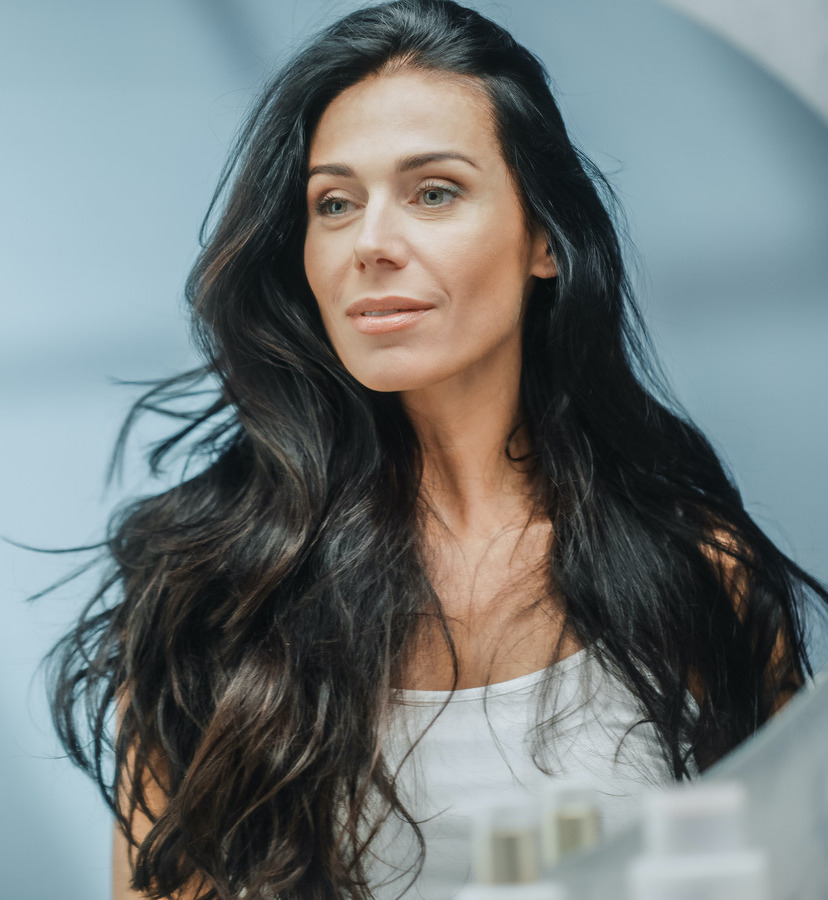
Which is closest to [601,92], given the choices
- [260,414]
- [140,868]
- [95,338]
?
[260,414]

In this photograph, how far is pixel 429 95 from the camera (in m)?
0.78

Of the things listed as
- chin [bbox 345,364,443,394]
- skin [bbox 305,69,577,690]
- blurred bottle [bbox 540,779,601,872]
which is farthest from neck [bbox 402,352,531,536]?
blurred bottle [bbox 540,779,601,872]

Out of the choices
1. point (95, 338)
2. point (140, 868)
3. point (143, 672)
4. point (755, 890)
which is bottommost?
point (140, 868)

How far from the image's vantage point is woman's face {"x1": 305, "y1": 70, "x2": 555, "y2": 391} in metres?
0.77

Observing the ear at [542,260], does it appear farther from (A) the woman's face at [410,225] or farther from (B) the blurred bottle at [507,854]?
(B) the blurred bottle at [507,854]

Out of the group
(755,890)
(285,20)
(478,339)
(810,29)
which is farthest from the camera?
(285,20)

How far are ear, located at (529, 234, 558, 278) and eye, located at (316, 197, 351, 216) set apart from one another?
157 millimetres

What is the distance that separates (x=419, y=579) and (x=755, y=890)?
1.85 ft

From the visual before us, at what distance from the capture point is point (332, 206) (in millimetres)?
817

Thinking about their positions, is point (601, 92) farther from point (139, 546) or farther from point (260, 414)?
point (139, 546)

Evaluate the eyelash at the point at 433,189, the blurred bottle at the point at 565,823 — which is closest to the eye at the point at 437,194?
the eyelash at the point at 433,189

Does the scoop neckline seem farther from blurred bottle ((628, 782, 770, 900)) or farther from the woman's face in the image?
blurred bottle ((628, 782, 770, 900))

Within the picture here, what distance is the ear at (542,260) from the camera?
859 millimetres

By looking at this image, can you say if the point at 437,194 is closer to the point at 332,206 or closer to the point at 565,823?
the point at 332,206
